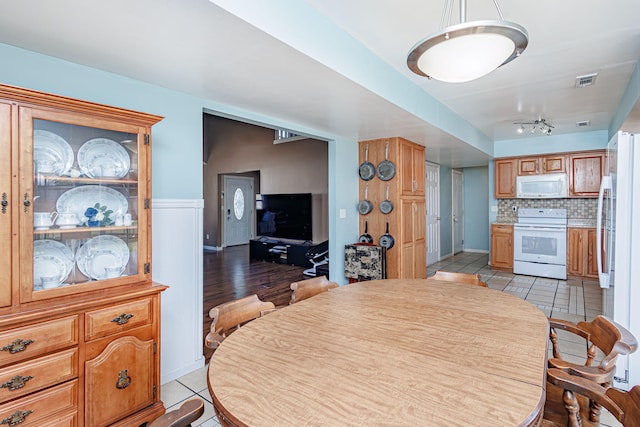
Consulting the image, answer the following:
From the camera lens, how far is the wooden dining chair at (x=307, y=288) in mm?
2100

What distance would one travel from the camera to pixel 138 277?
190 centimetres

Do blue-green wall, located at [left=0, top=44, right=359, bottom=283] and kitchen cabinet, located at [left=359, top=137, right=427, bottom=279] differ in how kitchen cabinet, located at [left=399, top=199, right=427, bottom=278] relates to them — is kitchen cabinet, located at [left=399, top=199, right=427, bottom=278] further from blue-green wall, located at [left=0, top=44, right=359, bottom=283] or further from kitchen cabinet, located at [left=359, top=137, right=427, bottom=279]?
blue-green wall, located at [left=0, top=44, right=359, bottom=283]

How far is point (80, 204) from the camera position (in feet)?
5.81

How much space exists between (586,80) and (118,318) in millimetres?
4138

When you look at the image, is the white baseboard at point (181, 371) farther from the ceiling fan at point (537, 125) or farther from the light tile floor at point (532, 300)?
the ceiling fan at point (537, 125)

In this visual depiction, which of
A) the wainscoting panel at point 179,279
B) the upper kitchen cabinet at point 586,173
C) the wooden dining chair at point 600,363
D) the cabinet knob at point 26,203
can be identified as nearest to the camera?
the wooden dining chair at point 600,363

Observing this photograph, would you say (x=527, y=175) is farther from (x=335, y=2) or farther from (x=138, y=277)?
(x=138, y=277)

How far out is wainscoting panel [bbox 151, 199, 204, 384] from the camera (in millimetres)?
2379

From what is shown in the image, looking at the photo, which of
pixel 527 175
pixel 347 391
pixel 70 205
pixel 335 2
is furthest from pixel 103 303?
pixel 527 175

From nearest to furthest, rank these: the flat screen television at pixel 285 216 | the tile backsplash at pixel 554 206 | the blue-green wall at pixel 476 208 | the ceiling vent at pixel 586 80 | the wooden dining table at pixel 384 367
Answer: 1. the wooden dining table at pixel 384 367
2. the ceiling vent at pixel 586 80
3. the tile backsplash at pixel 554 206
4. the flat screen television at pixel 285 216
5. the blue-green wall at pixel 476 208

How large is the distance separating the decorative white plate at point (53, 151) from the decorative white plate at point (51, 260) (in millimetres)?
366

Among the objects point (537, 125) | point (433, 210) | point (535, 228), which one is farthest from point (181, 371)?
point (535, 228)

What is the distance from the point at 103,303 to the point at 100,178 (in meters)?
0.68

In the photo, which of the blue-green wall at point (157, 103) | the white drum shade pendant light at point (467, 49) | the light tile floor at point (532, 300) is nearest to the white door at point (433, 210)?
the light tile floor at point (532, 300)
